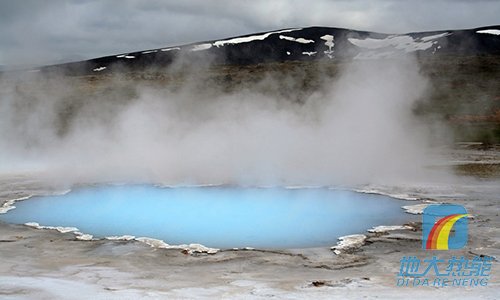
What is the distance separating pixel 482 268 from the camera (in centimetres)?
466

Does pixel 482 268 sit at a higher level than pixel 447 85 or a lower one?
lower

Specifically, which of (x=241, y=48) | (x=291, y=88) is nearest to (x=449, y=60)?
(x=291, y=88)

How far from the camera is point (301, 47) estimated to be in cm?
4575

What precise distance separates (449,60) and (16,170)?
83.9ft

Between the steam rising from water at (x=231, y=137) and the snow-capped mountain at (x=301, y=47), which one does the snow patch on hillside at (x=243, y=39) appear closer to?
the snow-capped mountain at (x=301, y=47)

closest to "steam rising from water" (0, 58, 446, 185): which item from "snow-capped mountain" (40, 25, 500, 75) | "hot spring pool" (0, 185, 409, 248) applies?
"hot spring pool" (0, 185, 409, 248)

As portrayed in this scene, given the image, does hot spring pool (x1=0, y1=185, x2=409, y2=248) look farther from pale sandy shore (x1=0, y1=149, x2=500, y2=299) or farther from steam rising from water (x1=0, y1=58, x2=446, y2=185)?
steam rising from water (x1=0, y1=58, x2=446, y2=185)

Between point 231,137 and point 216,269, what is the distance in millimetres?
9819

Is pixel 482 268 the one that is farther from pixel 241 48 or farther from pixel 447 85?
pixel 241 48

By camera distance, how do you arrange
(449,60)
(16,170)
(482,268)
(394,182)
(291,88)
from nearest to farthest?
1. (482,268)
2. (394,182)
3. (16,170)
4. (291,88)
5. (449,60)

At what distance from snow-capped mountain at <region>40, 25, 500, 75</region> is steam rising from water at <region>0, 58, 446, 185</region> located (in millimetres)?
18643

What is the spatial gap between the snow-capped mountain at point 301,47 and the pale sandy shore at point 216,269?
32314 mm

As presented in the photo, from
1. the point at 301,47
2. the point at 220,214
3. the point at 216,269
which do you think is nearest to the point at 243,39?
the point at 301,47

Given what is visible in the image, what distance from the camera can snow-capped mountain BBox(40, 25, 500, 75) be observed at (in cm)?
3944
